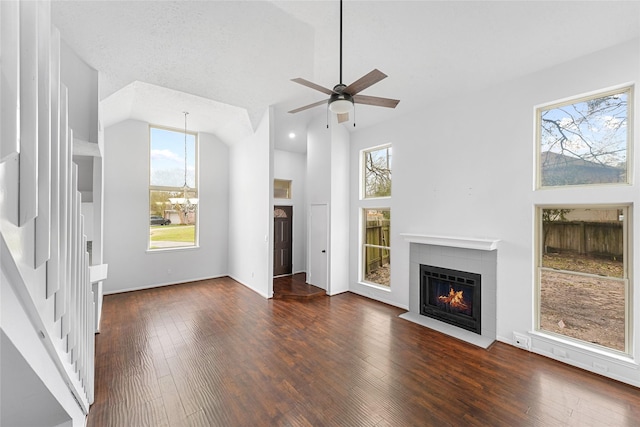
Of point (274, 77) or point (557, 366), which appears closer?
point (557, 366)

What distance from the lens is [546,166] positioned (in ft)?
11.8

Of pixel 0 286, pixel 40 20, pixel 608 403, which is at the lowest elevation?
pixel 608 403

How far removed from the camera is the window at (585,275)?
3100 mm

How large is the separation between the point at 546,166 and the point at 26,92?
15.3 ft

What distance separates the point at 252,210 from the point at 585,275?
564 cm

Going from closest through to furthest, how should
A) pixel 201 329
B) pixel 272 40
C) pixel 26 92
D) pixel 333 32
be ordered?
1. pixel 26 92
2. pixel 333 32
3. pixel 272 40
4. pixel 201 329

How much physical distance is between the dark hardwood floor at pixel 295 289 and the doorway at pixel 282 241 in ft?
1.62

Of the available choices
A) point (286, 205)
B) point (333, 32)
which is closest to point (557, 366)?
point (333, 32)

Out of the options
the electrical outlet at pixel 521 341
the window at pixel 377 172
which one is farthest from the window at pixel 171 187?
the electrical outlet at pixel 521 341

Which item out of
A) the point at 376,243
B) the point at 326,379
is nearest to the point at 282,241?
the point at 376,243

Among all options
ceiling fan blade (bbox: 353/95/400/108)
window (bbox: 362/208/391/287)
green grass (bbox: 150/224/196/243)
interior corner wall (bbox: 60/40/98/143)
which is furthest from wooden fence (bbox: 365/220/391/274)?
interior corner wall (bbox: 60/40/98/143)

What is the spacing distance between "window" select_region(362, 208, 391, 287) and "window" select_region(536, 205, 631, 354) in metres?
2.45

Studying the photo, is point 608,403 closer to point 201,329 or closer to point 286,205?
point 201,329

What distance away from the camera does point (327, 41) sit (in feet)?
12.4
